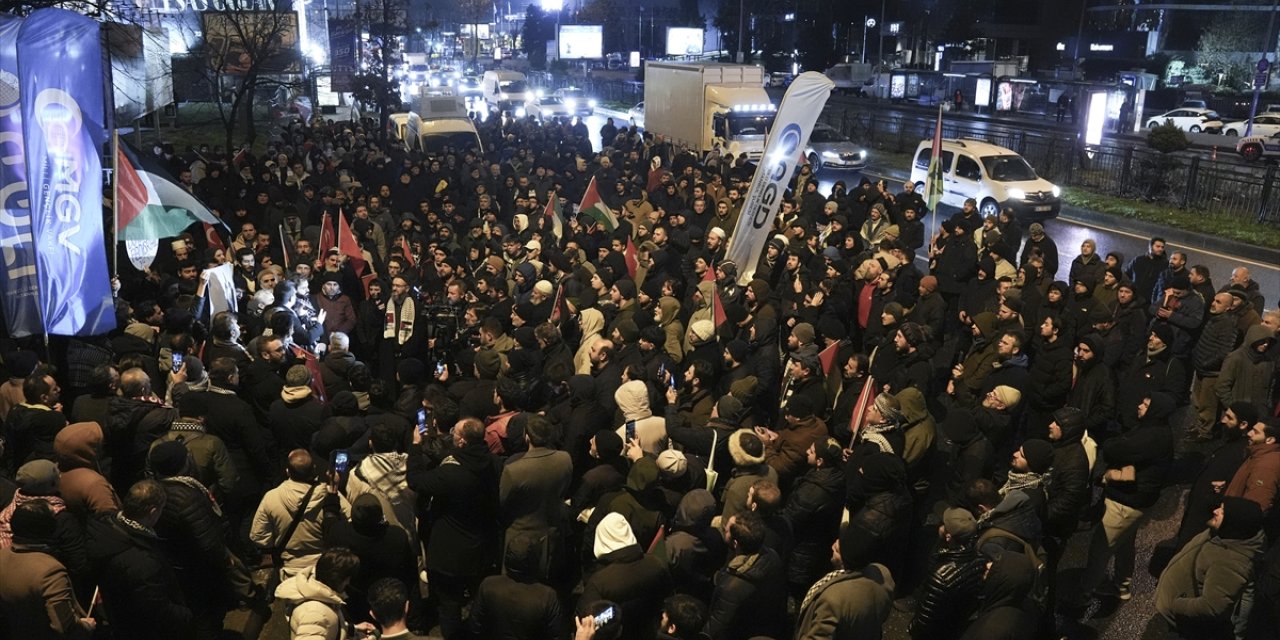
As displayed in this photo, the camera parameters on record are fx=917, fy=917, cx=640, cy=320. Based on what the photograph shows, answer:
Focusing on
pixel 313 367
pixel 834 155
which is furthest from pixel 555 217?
pixel 834 155

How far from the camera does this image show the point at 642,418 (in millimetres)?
6172

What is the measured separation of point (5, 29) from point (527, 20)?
83021mm

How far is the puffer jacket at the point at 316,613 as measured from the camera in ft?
13.0

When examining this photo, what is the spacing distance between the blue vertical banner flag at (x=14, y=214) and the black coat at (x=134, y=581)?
286cm

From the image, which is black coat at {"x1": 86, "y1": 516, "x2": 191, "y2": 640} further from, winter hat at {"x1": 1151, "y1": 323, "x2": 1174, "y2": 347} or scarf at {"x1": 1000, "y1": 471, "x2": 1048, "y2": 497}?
winter hat at {"x1": 1151, "y1": 323, "x2": 1174, "y2": 347}

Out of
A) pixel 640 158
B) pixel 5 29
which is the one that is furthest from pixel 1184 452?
pixel 640 158

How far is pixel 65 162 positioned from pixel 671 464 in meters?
5.02

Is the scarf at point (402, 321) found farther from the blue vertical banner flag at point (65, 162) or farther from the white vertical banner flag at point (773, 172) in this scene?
the white vertical banner flag at point (773, 172)

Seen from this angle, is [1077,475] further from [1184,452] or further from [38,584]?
[38,584]

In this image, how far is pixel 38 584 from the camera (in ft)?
14.3

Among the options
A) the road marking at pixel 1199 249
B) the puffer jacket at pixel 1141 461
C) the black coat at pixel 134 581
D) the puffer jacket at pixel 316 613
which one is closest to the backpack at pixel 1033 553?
the puffer jacket at pixel 1141 461

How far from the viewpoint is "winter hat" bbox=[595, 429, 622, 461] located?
5.38 m

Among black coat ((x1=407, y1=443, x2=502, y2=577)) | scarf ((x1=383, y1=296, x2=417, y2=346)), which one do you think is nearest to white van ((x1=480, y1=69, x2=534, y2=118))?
scarf ((x1=383, y1=296, x2=417, y2=346))

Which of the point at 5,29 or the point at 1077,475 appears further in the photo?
the point at 5,29
